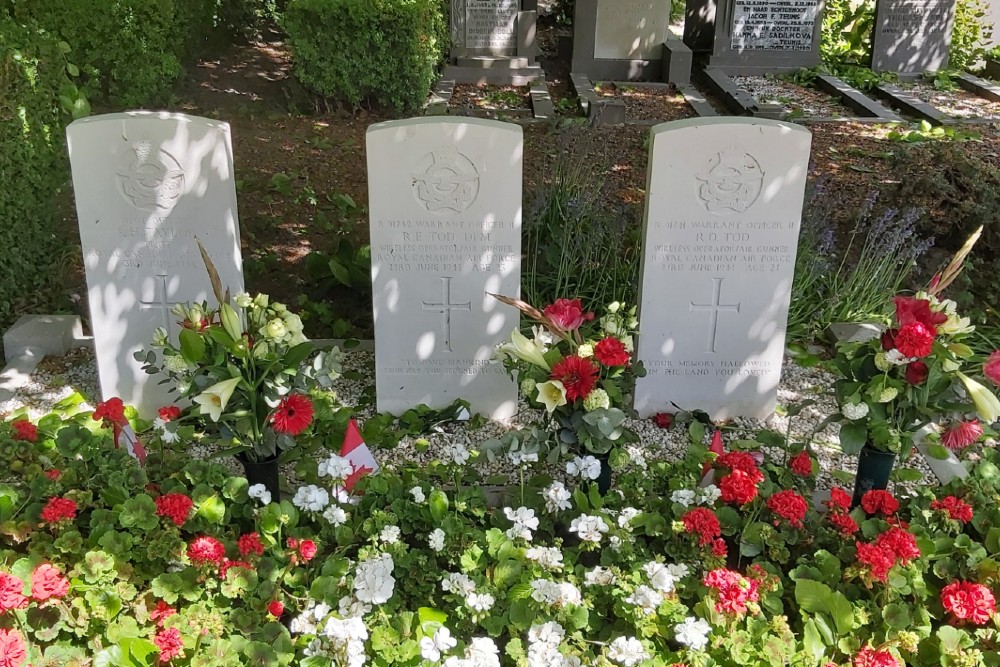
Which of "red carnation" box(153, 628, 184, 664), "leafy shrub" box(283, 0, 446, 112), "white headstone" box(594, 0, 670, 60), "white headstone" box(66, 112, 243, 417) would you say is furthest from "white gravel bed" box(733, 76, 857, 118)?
"red carnation" box(153, 628, 184, 664)

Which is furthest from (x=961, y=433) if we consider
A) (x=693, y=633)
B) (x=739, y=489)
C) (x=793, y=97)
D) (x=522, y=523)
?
(x=793, y=97)

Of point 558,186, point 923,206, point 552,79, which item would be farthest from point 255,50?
point 923,206

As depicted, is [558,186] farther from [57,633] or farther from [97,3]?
[97,3]

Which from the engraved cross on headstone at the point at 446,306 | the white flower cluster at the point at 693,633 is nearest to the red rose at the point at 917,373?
the white flower cluster at the point at 693,633

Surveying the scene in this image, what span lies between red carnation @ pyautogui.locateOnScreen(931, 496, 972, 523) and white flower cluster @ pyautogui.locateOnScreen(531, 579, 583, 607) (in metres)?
1.31

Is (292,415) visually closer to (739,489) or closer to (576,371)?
(576,371)

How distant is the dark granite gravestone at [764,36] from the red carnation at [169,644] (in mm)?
10830

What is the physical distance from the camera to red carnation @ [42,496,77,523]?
2746 millimetres

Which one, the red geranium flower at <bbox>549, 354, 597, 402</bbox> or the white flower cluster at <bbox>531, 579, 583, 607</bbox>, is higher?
the red geranium flower at <bbox>549, 354, 597, 402</bbox>

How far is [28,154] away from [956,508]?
4742mm

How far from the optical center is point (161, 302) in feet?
12.9

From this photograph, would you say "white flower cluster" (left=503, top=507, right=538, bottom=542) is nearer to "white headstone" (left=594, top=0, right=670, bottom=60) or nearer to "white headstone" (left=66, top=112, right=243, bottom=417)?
"white headstone" (left=66, top=112, right=243, bottom=417)

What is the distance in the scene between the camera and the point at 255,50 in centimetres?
1206

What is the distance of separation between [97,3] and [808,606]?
7.77 m
